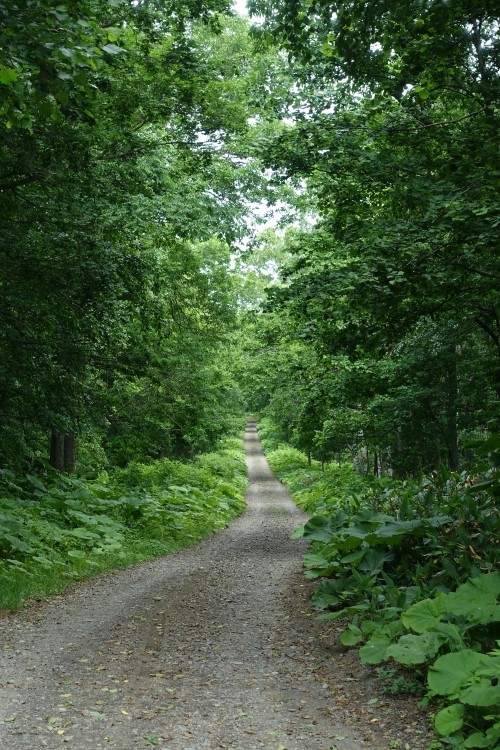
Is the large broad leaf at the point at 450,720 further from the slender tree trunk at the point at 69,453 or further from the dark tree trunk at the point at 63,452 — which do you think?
the slender tree trunk at the point at 69,453

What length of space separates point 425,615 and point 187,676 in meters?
1.96

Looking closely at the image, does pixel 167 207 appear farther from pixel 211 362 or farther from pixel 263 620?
pixel 211 362

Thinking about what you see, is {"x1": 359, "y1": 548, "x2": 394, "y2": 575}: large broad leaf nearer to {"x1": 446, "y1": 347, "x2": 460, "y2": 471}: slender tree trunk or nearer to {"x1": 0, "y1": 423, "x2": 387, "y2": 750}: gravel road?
{"x1": 0, "y1": 423, "x2": 387, "y2": 750}: gravel road

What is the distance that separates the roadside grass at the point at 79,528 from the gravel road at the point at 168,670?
41 centimetres

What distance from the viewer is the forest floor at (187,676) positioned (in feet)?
14.2

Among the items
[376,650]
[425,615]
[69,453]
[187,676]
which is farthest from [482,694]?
[69,453]

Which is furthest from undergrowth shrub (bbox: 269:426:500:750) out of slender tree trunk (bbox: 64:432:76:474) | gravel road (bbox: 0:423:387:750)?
slender tree trunk (bbox: 64:432:76:474)

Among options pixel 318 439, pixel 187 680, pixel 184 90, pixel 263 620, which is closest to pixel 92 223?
pixel 184 90

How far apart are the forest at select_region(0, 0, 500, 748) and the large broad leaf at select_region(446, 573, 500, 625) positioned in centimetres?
1

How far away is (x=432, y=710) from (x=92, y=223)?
7957mm

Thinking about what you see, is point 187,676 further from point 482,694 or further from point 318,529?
point 318,529

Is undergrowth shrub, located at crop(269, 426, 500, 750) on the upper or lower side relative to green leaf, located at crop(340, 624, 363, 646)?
upper

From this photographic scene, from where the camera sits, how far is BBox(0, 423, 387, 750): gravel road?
14.2 feet

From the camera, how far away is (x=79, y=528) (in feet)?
36.8
